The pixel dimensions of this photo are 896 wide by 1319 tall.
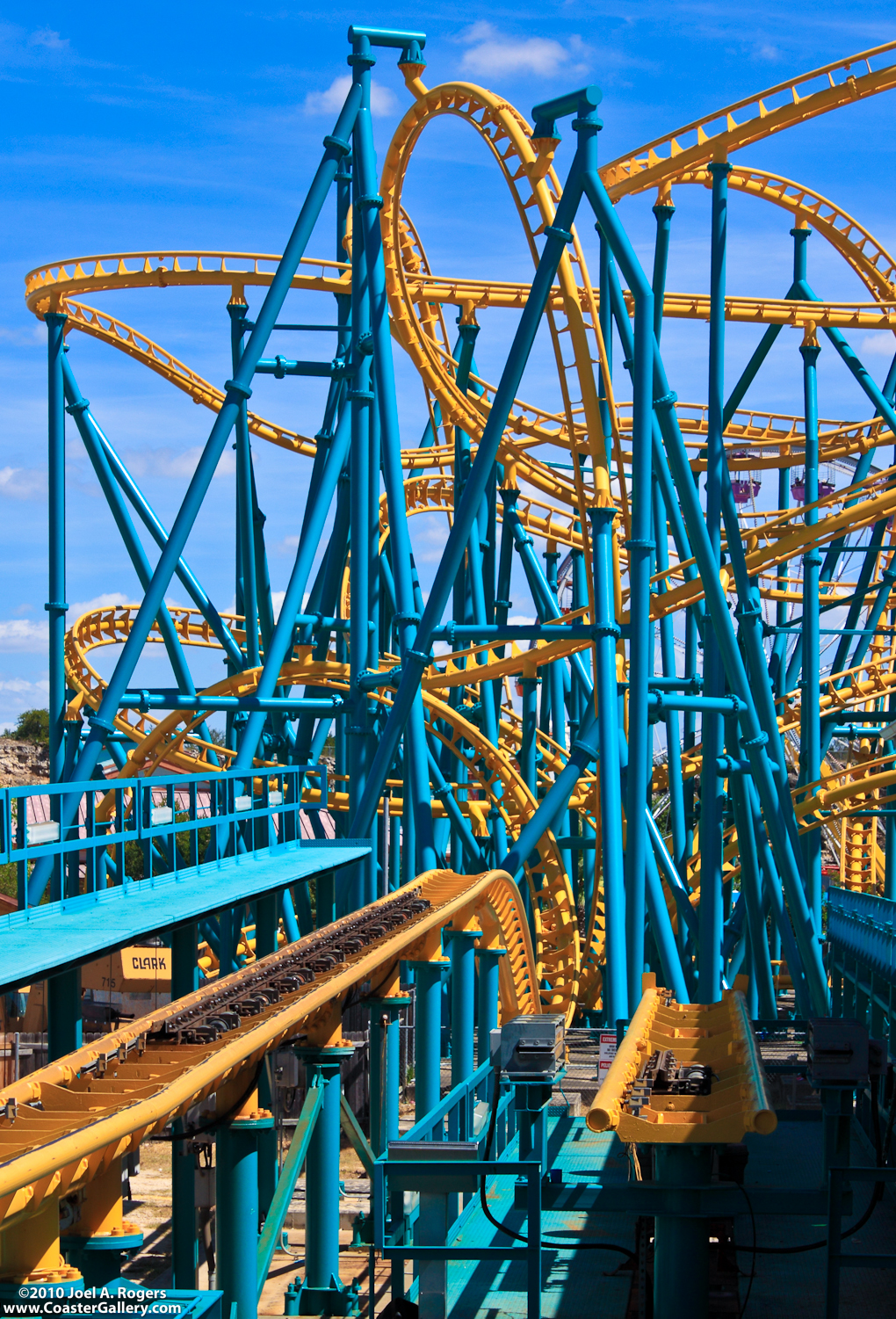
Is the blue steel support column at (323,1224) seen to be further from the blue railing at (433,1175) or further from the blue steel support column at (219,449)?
the blue steel support column at (219,449)

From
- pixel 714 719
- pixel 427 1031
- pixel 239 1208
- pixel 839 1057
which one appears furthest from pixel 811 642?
pixel 239 1208

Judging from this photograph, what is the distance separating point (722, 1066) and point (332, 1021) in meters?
1.67

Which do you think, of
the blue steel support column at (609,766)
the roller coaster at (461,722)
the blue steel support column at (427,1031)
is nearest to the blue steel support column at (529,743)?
the roller coaster at (461,722)

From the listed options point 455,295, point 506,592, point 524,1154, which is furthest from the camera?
point 506,592

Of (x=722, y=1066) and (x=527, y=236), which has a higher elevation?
(x=527, y=236)

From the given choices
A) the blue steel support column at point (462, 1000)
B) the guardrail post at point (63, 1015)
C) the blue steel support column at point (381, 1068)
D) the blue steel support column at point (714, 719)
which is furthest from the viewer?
the blue steel support column at point (714, 719)

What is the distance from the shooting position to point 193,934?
7102mm

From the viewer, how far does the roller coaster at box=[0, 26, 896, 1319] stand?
5.78m

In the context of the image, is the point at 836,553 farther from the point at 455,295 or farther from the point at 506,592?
the point at 455,295

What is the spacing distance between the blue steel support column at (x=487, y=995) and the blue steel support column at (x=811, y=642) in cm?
421

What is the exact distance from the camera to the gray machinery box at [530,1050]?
6582 mm

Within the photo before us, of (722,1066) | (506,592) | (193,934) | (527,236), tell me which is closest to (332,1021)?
(193,934)

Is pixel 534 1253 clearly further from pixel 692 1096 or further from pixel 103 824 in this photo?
pixel 103 824

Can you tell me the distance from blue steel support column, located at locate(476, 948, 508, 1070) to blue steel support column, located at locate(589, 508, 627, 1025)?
0.77 metres
